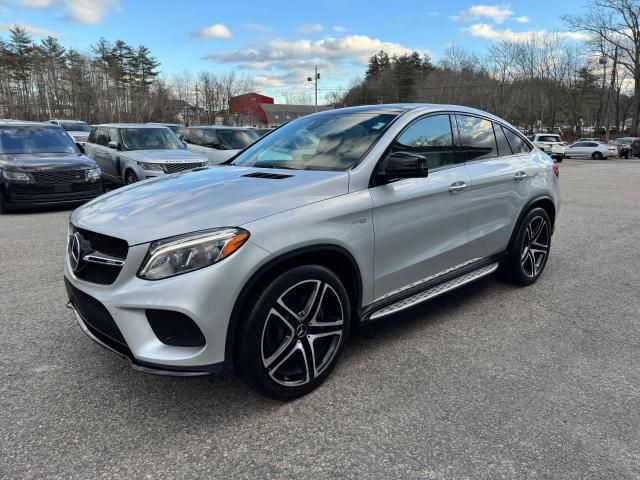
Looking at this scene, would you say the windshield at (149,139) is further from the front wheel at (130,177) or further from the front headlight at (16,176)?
the front headlight at (16,176)

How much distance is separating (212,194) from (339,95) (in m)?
89.3

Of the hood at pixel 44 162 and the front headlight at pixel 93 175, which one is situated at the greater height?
the hood at pixel 44 162

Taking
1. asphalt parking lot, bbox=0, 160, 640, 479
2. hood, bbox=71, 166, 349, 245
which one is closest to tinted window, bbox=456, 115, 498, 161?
asphalt parking lot, bbox=0, 160, 640, 479

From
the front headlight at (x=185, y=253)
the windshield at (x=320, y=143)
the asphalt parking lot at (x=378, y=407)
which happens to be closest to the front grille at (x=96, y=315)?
the front headlight at (x=185, y=253)

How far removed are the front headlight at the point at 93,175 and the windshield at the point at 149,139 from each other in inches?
74.6

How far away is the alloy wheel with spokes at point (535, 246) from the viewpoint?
4.66 m

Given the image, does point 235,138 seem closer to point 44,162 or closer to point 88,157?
point 88,157

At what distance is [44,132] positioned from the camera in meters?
10.0

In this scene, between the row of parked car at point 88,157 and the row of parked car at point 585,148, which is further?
the row of parked car at point 585,148

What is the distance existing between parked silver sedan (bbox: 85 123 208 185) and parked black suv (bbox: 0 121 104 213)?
1.03m

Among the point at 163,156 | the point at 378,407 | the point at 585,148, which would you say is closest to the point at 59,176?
the point at 163,156

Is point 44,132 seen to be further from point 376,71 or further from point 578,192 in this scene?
point 376,71

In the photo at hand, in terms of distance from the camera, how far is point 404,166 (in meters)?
2.98

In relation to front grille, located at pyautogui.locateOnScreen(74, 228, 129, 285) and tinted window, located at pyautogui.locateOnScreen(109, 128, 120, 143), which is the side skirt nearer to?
front grille, located at pyautogui.locateOnScreen(74, 228, 129, 285)
